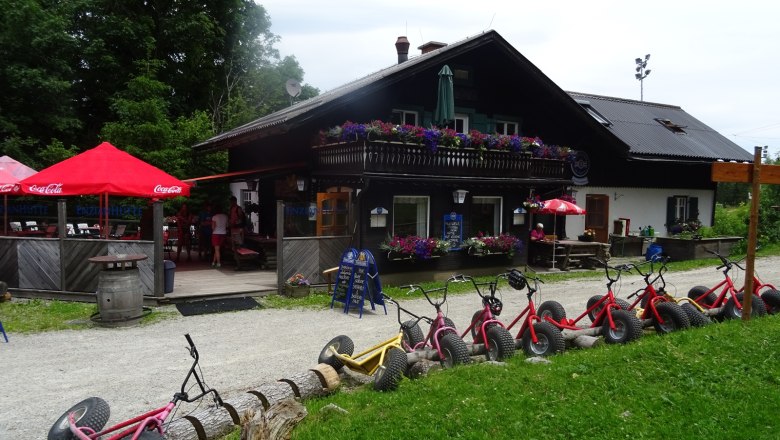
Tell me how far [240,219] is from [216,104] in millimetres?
17328

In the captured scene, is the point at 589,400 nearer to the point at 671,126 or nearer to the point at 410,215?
the point at 410,215

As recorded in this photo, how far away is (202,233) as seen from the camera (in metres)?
17.2

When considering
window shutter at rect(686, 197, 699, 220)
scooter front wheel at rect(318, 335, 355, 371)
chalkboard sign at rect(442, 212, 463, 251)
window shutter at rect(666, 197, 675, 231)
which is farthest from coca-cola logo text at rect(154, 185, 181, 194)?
window shutter at rect(686, 197, 699, 220)

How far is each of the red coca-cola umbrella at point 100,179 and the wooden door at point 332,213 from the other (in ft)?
11.5

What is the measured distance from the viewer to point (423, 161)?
13812 millimetres

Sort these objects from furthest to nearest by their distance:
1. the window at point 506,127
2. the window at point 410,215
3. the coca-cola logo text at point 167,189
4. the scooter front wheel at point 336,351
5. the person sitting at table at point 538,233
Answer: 1. the window at point 506,127
2. the person sitting at table at point 538,233
3. the window at point 410,215
4. the coca-cola logo text at point 167,189
5. the scooter front wheel at point 336,351

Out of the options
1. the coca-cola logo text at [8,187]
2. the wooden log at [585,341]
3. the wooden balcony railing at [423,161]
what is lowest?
the wooden log at [585,341]

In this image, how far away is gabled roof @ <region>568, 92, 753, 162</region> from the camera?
2280 cm

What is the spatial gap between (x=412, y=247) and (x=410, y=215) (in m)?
1.17

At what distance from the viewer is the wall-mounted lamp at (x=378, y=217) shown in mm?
13375

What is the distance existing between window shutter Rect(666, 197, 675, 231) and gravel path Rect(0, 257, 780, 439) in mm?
13829

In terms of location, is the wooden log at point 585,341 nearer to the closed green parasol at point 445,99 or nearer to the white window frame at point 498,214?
the closed green parasol at point 445,99

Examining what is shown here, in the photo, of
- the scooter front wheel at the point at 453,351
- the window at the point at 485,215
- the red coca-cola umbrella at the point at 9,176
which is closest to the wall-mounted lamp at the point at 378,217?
the window at the point at 485,215

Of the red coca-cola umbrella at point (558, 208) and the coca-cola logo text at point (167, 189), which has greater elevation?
the coca-cola logo text at point (167, 189)
